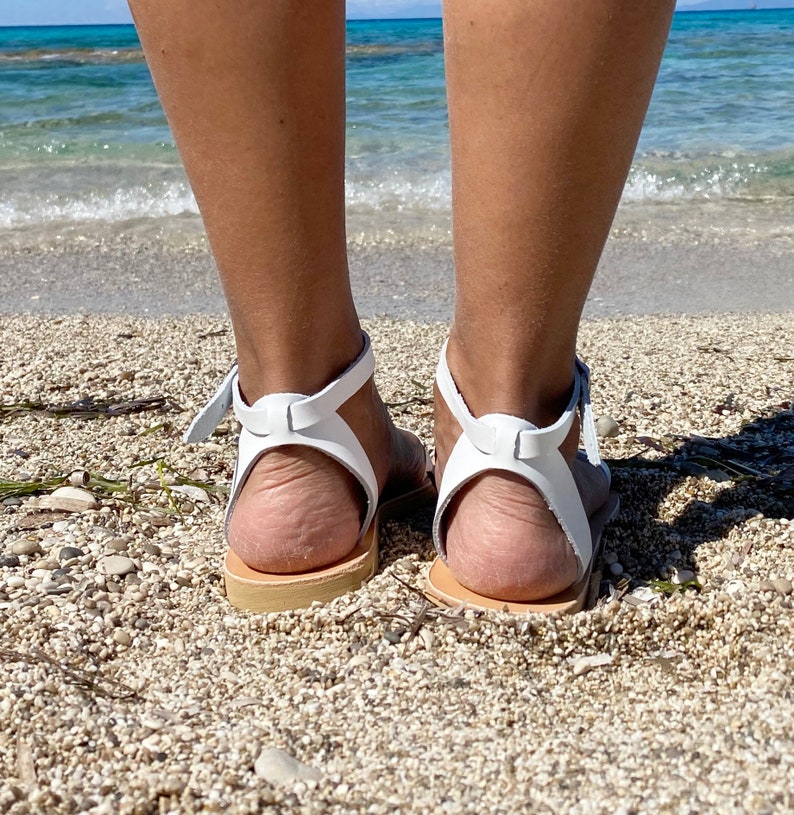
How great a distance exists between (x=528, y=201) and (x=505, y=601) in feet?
1.67

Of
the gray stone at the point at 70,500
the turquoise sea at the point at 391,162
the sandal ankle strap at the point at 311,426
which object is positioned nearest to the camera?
the sandal ankle strap at the point at 311,426

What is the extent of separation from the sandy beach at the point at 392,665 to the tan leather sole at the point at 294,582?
2cm

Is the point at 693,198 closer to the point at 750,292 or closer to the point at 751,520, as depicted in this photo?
the point at 750,292

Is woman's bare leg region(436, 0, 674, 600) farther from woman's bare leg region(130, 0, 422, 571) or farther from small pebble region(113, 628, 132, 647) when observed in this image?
small pebble region(113, 628, 132, 647)

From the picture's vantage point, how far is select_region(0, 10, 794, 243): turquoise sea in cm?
495

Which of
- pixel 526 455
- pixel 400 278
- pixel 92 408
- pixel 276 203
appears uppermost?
pixel 276 203

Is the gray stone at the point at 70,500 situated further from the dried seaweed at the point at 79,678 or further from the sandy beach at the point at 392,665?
the dried seaweed at the point at 79,678

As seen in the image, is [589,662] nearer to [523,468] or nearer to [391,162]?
[523,468]

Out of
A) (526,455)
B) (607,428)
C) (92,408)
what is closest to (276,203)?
(526,455)

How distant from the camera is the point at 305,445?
1.23 meters

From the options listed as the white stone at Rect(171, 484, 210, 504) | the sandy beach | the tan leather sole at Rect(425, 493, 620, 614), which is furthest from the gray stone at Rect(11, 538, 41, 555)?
the tan leather sole at Rect(425, 493, 620, 614)

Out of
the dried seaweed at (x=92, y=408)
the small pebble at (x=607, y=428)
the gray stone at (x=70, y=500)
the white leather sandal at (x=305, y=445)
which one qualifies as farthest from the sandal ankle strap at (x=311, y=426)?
the dried seaweed at (x=92, y=408)

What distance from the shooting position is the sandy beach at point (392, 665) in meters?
0.89

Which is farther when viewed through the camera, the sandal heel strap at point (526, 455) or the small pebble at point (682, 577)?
the small pebble at point (682, 577)
